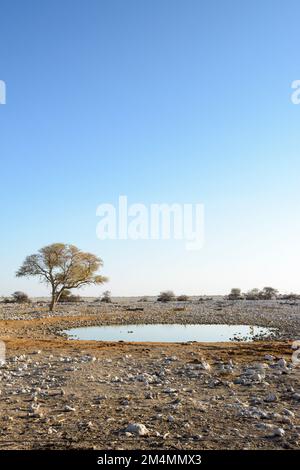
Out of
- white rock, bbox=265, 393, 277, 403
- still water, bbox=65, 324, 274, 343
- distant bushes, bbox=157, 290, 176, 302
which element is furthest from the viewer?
distant bushes, bbox=157, 290, 176, 302

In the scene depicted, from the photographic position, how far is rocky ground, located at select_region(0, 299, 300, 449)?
7145 millimetres

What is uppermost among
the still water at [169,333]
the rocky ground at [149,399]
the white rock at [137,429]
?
the white rock at [137,429]

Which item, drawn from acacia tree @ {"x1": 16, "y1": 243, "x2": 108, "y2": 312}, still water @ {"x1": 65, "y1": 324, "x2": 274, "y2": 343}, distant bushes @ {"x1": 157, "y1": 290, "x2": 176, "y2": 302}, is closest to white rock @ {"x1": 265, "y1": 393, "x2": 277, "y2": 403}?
still water @ {"x1": 65, "y1": 324, "x2": 274, "y2": 343}

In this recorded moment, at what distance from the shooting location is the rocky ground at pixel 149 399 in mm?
7145

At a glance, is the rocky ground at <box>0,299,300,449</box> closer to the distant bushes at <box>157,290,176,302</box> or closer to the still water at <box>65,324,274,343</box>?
the still water at <box>65,324,274,343</box>

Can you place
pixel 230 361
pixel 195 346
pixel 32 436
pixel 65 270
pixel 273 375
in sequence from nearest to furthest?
1. pixel 32 436
2. pixel 273 375
3. pixel 230 361
4. pixel 195 346
5. pixel 65 270

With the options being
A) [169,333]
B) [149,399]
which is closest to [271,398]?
[149,399]

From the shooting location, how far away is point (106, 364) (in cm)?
1435

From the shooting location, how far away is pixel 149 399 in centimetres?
975

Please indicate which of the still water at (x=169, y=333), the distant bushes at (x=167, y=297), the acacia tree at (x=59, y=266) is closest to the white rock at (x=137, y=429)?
the still water at (x=169, y=333)

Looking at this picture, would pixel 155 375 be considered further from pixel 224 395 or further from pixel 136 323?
pixel 136 323

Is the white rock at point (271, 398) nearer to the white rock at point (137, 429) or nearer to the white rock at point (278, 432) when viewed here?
the white rock at point (278, 432)

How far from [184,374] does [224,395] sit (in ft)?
8.36
